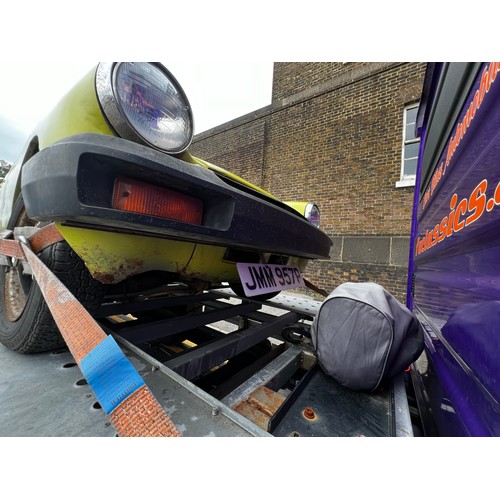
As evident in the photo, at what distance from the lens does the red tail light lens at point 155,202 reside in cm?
72

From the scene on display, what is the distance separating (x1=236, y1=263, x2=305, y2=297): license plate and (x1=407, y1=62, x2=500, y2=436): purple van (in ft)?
2.87

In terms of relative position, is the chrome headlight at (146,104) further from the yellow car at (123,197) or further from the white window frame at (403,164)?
the white window frame at (403,164)

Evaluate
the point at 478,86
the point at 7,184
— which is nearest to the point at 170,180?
the point at 478,86

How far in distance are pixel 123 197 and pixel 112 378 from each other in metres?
0.50

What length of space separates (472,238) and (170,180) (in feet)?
3.42

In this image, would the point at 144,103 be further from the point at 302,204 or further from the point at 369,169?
the point at 369,169

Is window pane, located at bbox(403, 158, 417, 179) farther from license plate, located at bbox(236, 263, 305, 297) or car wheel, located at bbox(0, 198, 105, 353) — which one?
car wheel, located at bbox(0, 198, 105, 353)

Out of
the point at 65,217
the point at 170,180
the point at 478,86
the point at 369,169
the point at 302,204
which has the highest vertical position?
the point at 369,169

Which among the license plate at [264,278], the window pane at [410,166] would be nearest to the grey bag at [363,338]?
the license plate at [264,278]

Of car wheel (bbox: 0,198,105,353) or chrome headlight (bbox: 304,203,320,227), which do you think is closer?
car wheel (bbox: 0,198,105,353)

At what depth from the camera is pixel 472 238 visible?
818 mm

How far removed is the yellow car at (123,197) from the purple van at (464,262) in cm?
71

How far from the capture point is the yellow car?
26.6 inches

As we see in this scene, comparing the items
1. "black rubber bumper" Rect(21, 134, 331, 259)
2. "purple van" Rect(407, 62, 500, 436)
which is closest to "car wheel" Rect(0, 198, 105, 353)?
"black rubber bumper" Rect(21, 134, 331, 259)
